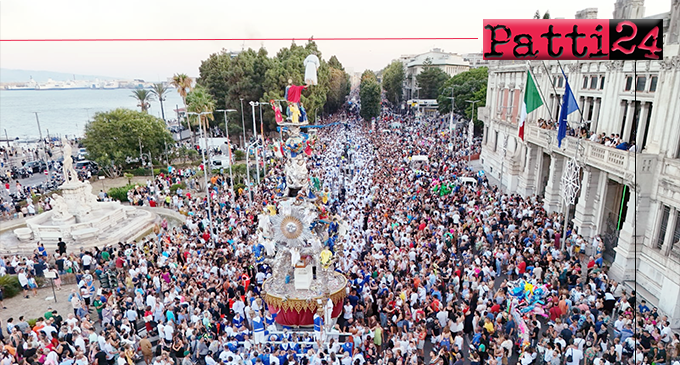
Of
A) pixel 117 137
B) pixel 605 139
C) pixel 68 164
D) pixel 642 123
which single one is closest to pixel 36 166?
pixel 117 137

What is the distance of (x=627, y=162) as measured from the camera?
1581 centimetres

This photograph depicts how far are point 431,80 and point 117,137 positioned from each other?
204 ft

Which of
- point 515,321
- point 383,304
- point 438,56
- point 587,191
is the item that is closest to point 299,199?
point 383,304

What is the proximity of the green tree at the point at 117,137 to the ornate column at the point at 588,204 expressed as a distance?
34256 mm

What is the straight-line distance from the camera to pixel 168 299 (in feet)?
44.5

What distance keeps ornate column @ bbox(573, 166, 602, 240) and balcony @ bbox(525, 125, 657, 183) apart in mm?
1226

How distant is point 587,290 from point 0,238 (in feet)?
89.9

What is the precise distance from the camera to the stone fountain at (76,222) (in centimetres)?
2136

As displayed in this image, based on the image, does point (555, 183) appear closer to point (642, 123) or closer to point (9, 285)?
point (642, 123)

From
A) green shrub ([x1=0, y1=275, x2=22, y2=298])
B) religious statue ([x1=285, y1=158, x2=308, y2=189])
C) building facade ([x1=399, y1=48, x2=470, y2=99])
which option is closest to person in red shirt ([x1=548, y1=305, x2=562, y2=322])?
religious statue ([x1=285, y1=158, x2=308, y2=189])

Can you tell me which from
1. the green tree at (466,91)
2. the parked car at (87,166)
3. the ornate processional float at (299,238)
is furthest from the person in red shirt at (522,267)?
the green tree at (466,91)

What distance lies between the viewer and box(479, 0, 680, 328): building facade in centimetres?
1468

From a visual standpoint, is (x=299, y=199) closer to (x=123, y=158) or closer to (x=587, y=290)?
(x=587, y=290)

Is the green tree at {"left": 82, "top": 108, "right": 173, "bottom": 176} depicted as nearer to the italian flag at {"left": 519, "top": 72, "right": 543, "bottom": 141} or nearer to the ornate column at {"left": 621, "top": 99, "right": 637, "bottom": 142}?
the italian flag at {"left": 519, "top": 72, "right": 543, "bottom": 141}
